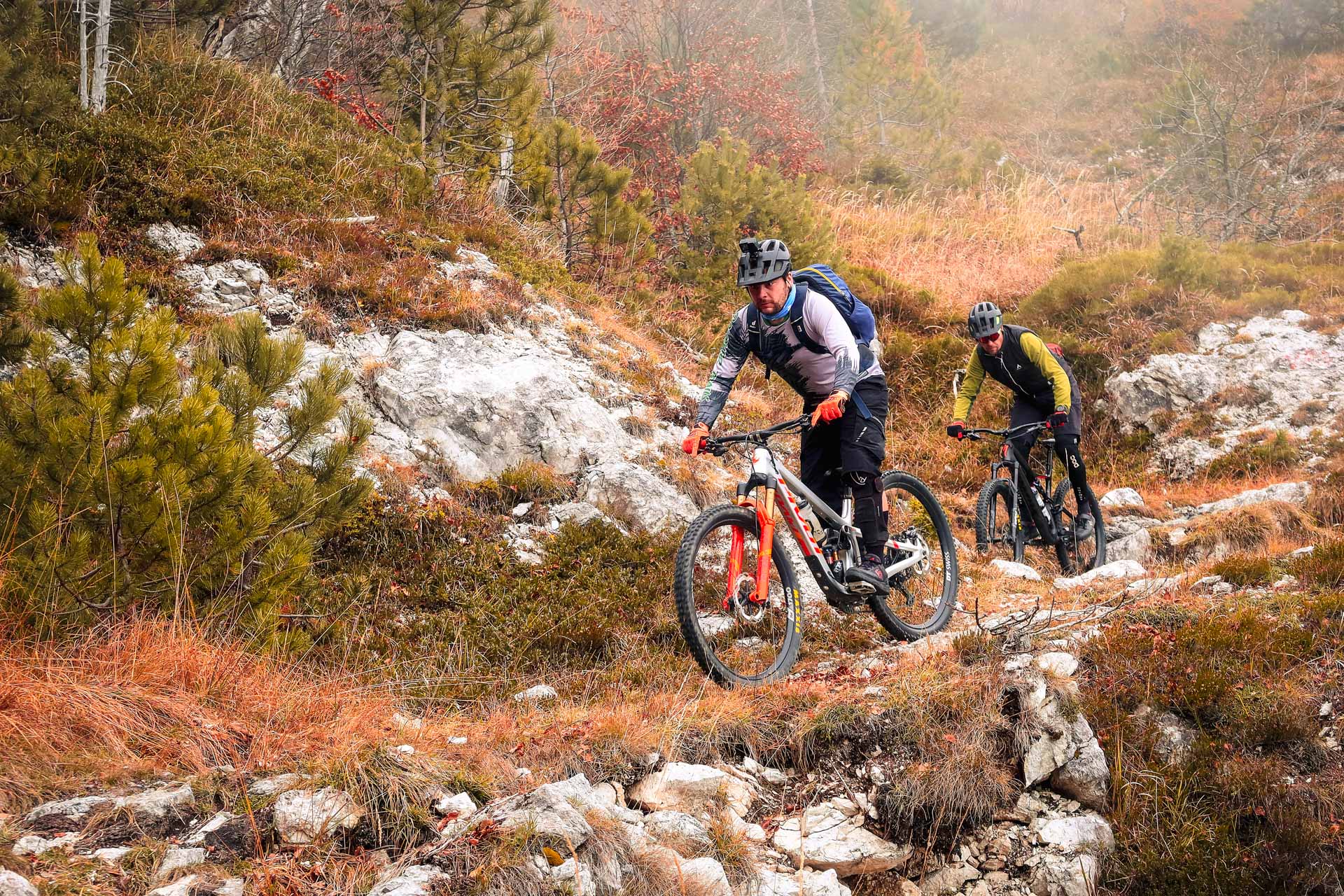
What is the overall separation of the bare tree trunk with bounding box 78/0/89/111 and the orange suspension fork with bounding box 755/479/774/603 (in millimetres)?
7560

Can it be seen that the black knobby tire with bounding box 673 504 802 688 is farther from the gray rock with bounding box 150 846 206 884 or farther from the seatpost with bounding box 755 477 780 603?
the gray rock with bounding box 150 846 206 884

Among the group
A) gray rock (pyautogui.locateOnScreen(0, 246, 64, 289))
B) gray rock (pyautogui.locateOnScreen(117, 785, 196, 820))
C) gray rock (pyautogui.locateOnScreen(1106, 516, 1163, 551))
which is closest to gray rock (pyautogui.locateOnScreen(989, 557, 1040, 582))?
gray rock (pyautogui.locateOnScreen(1106, 516, 1163, 551))

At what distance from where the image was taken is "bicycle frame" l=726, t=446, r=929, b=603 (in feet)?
15.9

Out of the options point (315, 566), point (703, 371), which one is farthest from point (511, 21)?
point (315, 566)

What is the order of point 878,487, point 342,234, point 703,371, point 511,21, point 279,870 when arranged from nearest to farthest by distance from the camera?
point 279,870
point 878,487
point 342,234
point 511,21
point 703,371

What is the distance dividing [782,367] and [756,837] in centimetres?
282

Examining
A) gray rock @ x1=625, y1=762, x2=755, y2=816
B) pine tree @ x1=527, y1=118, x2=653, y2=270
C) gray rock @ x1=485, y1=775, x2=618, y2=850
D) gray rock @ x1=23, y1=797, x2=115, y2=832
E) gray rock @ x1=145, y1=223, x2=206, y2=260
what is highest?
pine tree @ x1=527, y1=118, x2=653, y2=270

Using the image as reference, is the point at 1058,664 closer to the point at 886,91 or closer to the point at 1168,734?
the point at 1168,734

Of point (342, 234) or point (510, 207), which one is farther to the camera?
point (510, 207)

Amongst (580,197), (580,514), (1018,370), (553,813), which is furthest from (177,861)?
(580,197)

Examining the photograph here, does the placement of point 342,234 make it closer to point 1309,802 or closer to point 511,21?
point 511,21

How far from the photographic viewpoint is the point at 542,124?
12.8 meters

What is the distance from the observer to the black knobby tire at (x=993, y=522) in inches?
337

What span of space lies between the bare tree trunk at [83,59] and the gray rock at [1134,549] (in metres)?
11.0
